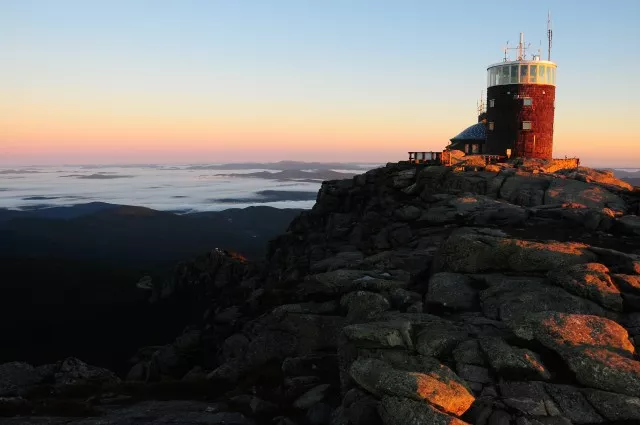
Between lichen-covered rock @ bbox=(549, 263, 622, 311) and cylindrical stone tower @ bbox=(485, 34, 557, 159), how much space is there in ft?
164

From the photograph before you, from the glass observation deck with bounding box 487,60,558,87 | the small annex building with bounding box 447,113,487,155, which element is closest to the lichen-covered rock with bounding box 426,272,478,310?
the glass observation deck with bounding box 487,60,558,87

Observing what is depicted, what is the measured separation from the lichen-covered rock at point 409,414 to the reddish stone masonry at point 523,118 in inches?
2426

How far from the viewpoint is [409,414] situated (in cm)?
1319

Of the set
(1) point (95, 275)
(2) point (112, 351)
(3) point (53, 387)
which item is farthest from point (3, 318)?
(3) point (53, 387)

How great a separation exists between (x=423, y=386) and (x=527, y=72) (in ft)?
211

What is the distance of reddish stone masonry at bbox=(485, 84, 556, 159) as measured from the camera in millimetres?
65938

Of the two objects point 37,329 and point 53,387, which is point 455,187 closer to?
point 53,387

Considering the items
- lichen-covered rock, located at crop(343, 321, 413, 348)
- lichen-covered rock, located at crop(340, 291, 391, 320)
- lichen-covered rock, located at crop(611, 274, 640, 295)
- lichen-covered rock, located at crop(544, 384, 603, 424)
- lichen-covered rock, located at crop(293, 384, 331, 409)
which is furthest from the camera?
lichen-covered rock, located at crop(340, 291, 391, 320)

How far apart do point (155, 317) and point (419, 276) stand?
9917cm

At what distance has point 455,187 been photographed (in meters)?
49.4

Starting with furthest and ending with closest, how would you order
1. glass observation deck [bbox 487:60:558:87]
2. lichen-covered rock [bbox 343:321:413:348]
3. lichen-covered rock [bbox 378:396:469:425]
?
glass observation deck [bbox 487:60:558:87], lichen-covered rock [bbox 343:321:413:348], lichen-covered rock [bbox 378:396:469:425]

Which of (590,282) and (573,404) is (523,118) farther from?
(573,404)

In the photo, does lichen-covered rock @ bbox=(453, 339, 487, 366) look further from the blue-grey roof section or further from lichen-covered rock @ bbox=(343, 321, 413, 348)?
the blue-grey roof section

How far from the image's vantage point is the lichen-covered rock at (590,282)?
19.1 m
